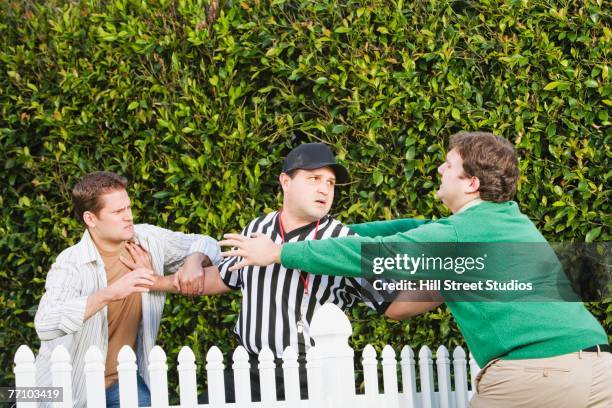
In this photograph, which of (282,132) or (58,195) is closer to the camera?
(282,132)

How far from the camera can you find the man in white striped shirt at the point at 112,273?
4.57 m

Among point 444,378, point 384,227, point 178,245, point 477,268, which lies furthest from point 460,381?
point 178,245

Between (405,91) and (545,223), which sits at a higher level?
(405,91)

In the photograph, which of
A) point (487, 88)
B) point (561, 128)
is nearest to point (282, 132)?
point (487, 88)

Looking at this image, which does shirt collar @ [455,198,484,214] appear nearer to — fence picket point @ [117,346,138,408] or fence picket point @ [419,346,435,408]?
fence picket point @ [419,346,435,408]

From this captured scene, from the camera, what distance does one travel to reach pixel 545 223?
4.78 m

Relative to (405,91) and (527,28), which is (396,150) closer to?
(405,91)

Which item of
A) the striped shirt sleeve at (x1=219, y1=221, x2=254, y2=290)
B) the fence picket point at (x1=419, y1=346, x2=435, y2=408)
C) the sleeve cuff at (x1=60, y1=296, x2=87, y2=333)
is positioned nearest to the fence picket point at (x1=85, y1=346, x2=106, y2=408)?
the sleeve cuff at (x1=60, y1=296, x2=87, y2=333)

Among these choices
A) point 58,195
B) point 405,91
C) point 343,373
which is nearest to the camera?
point 343,373

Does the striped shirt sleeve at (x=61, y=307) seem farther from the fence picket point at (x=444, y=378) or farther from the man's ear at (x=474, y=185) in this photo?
the man's ear at (x=474, y=185)

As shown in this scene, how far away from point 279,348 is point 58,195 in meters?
2.23

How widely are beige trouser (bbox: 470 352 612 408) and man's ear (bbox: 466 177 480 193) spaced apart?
27.2 inches

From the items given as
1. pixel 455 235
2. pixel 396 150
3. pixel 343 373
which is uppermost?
pixel 396 150

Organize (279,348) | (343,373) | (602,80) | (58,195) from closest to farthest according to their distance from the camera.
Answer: (343,373) → (279,348) → (602,80) → (58,195)
